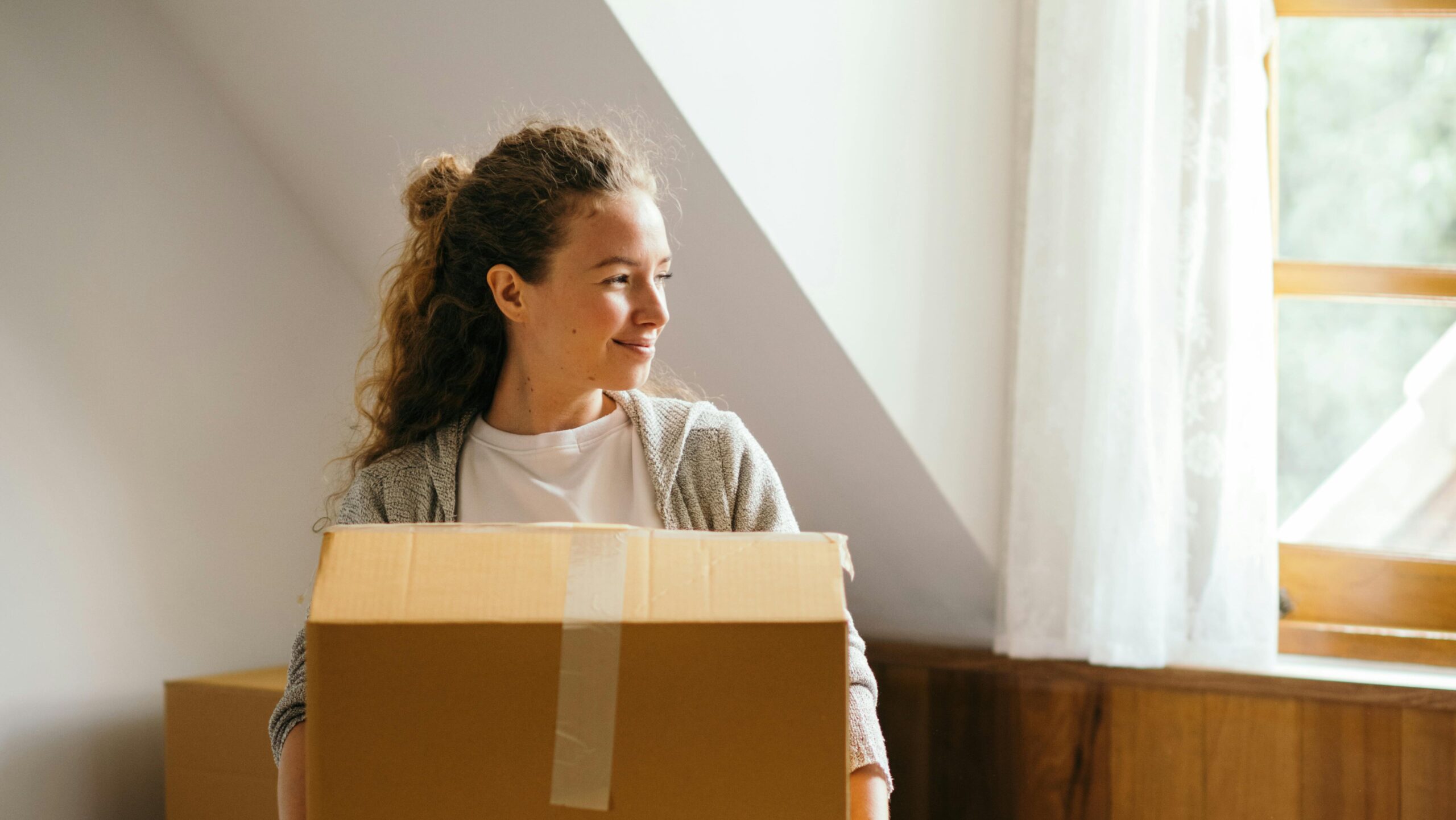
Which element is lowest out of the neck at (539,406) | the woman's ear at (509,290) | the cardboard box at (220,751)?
the cardboard box at (220,751)

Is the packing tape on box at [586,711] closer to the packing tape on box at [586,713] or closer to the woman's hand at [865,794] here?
the packing tape on box at [586,713]

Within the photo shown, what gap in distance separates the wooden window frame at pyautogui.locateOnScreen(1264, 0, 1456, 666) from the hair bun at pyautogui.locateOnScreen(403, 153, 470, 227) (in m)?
1.48

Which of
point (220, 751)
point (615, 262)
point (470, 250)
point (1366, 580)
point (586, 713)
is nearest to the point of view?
point (586, 713)

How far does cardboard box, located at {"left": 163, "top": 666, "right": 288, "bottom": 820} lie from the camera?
1736 millimetres

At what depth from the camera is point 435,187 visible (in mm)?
1291

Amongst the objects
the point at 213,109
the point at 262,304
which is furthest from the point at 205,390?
the point at 213,109

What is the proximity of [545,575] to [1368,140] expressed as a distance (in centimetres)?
191

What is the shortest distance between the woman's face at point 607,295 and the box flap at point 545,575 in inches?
16.6

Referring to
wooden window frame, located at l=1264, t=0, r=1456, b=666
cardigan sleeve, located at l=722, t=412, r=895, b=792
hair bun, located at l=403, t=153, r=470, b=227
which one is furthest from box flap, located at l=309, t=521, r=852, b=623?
wooden window frame, located at l=1264, t=0, r=1456, b=666

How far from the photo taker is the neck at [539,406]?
121 centimetres

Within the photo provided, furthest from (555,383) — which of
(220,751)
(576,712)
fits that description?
(220,751)

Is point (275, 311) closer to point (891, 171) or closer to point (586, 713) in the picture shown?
point (891, 171)

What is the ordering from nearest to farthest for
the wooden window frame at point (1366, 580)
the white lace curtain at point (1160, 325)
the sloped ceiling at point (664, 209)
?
the sloped ceiling at point (664, 209), the white lace curtain at point (1160, 325), the wooden window frame at point (1366, 580)

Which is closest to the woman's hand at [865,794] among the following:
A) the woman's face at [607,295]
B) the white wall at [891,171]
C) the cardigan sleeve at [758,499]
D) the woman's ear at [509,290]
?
the cardigan sleeve at [758,499]
